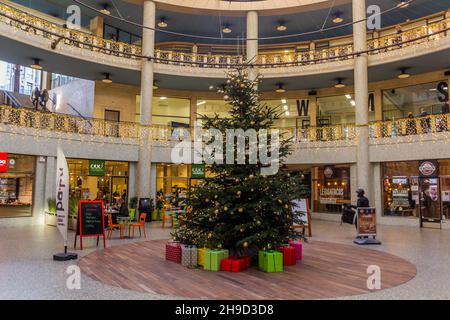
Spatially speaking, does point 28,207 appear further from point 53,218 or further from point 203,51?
point 203,51

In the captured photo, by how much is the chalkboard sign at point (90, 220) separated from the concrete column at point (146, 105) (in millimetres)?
7368

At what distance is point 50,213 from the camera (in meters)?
14.4

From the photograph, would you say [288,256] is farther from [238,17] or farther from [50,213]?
[238,17]

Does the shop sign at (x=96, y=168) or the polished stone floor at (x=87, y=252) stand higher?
the shop sign at (x=96, y=168)

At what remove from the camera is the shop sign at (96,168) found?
649 inches

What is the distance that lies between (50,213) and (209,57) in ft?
35.9

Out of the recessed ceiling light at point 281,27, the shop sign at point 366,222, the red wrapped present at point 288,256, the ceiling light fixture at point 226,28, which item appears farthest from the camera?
the ceiling light fixture at point 226,28

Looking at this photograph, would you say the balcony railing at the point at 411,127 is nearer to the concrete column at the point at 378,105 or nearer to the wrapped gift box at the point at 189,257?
the concrete column at the point at 378,105

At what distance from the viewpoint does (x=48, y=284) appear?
5941mm

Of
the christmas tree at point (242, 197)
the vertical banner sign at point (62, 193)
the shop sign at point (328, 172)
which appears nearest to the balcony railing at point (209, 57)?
the shop sign at point (328, 172)

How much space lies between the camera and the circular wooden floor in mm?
5730

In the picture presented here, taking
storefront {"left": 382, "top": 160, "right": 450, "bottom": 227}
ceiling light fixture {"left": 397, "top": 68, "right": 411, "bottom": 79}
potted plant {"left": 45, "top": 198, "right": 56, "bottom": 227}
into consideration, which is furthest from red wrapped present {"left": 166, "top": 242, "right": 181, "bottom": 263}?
ceiling light fixture {"left": 397, "top": 68, "right": 411, "bottom": 79}

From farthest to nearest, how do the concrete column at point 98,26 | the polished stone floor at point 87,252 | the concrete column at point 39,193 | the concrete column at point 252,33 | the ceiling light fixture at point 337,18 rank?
the concrete column at point 98,26 < the ceiling light fixture at point 337,18 < the concrete column at point 252,33 < the concrete column at point 39,193 < the polished stone floor at point 87,252

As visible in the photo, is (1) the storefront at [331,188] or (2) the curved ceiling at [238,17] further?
A: (2) the curved ceiling at [238,17]
